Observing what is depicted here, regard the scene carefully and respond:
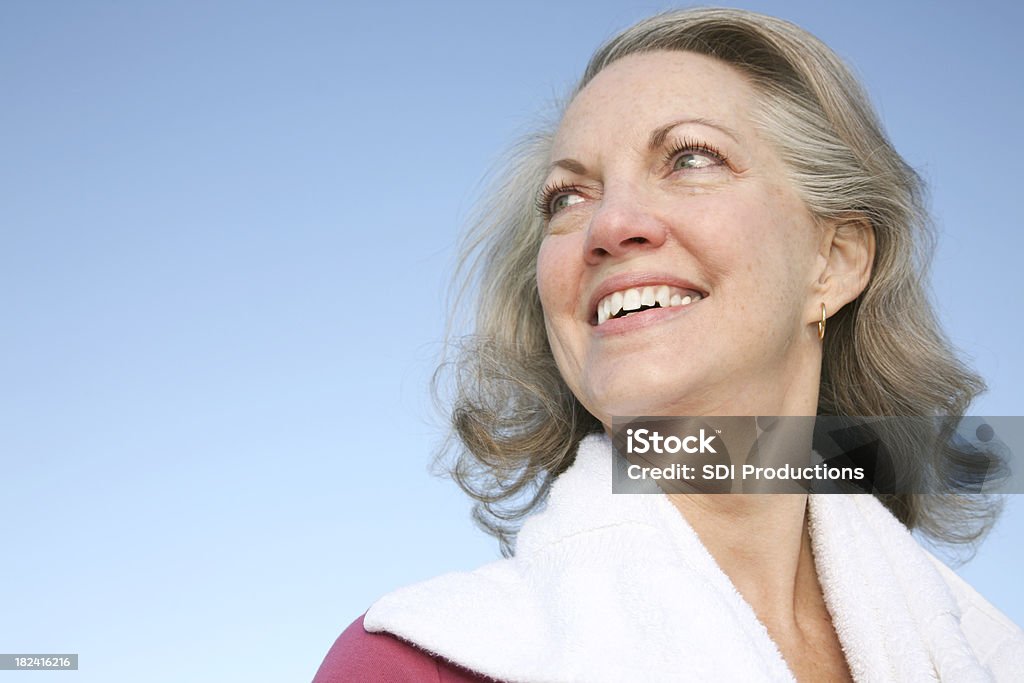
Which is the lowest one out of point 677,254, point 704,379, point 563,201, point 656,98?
point 704,379

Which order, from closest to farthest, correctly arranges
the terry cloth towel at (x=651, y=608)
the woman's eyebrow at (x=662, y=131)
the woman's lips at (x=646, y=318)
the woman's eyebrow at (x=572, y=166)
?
the terry cloth towel at (x=651, y=608), the woman's lips at (x=646, y=318), the woman's eyebrow at (x=662, y=131), the woman's eyebrow at (x=572, y=166)

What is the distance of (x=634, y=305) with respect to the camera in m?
2.26

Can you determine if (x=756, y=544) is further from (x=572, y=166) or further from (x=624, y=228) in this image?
(x=572, y=166)

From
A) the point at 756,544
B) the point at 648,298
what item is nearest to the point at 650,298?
the point at 648,298

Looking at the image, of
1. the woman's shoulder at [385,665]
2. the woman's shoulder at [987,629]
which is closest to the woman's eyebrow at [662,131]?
the woman's shoulder at [385,665]

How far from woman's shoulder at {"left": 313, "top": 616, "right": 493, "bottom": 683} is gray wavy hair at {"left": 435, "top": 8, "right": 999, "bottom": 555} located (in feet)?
3.24

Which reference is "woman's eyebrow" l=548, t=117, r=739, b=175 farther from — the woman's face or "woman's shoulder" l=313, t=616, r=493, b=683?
"woman's shoulder" l=313, t=616, r=493, b=683

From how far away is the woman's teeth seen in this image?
2.25 meters

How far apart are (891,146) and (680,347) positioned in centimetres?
113

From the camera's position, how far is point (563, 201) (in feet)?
8.49

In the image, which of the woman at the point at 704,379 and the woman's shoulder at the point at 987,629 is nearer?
the woman at the point at 704,379

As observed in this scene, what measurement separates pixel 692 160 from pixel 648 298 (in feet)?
1.19

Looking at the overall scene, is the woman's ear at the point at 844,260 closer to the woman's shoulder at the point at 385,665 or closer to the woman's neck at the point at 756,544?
the woman's neck at the point at 756,544

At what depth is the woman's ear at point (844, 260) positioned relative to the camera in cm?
256
